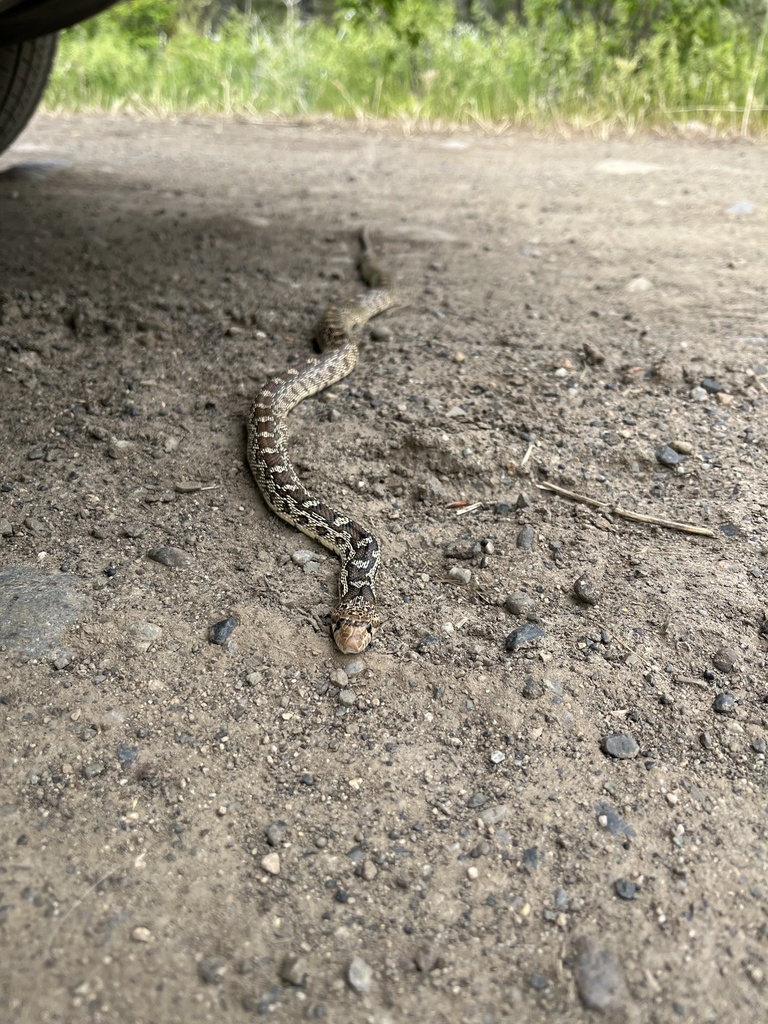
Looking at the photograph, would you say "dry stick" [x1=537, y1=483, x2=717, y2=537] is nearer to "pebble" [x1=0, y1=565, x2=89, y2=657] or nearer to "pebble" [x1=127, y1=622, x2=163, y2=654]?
"pebble" [x1=127, y1=622, x2=163, y2=654]

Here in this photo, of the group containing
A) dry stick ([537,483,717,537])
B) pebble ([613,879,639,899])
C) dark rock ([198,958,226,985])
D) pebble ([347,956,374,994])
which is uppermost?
dry stick ([537,483,717,537])

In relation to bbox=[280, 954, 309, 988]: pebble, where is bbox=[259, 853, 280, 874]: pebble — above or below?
above

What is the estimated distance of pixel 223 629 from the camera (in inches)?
123

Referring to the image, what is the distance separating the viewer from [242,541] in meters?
3.57

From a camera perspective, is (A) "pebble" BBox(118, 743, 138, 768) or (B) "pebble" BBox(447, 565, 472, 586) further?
(B) "pebble" BBox(447, 565, 472, 586)

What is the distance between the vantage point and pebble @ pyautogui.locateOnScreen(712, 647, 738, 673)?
9.78ft

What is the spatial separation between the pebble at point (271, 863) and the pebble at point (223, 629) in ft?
2.93

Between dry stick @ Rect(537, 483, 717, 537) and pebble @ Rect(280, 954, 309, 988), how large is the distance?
229cm

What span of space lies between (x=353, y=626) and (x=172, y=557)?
0.88 meters

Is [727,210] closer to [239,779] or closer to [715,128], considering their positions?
[715,128]

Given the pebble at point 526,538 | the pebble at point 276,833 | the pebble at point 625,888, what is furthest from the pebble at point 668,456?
Result: the pebble at point 276,833

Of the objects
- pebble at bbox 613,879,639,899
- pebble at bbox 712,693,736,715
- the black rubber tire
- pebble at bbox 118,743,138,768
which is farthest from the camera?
the black rubber tire

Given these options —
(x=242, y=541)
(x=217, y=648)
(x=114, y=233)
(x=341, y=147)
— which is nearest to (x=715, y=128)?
(x=341, y=147)

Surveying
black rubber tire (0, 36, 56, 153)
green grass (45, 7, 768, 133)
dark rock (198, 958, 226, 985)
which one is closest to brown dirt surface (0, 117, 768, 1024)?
dark rock (198, 958, 226, 985)
